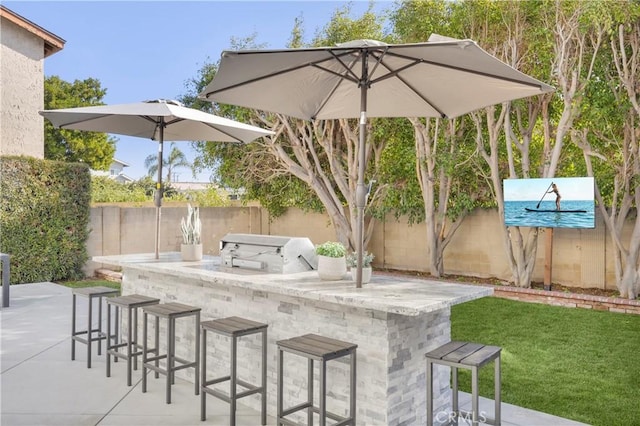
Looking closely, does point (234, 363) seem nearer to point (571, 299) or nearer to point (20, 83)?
point (571, 299)

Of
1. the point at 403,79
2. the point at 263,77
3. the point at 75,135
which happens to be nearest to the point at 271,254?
the point at 263,77

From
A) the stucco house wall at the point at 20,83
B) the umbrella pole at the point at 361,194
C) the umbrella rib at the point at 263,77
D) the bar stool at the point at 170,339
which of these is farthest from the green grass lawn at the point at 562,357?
the stucco house wall at the point at 20,83

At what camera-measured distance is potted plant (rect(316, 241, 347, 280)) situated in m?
3.31

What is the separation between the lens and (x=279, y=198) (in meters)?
11.9

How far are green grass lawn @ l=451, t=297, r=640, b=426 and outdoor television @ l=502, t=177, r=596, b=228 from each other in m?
1.33

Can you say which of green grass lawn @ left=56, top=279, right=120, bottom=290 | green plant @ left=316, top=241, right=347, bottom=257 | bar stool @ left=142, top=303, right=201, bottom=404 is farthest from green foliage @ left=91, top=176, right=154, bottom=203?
green plant @ left=316, top=241, right=347, bottom=257

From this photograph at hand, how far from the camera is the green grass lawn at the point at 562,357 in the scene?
3.56 metres

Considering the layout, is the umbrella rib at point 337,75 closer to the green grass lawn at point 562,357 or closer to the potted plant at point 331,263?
the potted plant at point 331,263

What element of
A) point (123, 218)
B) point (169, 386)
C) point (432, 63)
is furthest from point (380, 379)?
point (123, 218)

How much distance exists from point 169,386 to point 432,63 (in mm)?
2848

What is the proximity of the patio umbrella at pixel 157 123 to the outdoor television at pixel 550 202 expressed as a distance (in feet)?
14.3

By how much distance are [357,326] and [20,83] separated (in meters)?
10.0

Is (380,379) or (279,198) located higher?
(279,198)

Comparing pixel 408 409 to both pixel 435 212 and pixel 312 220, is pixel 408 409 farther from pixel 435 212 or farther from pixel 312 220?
pixel 312 220
